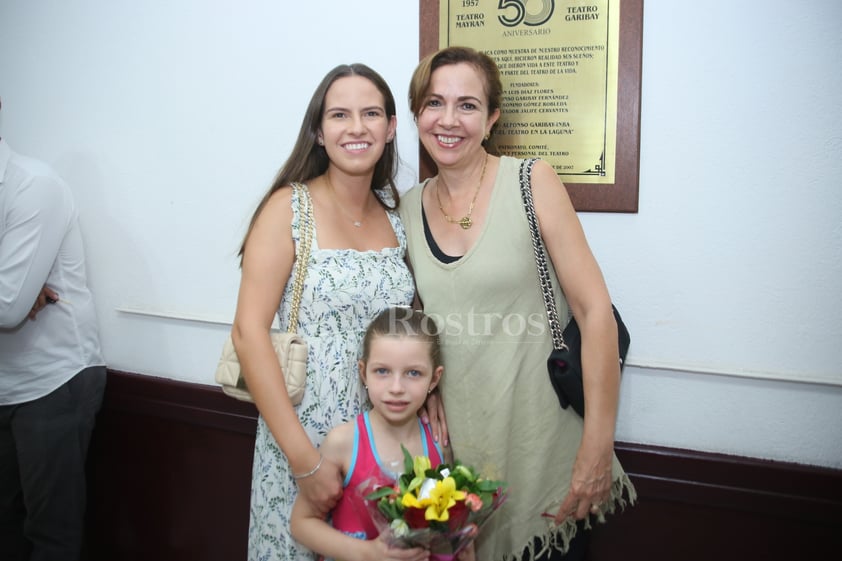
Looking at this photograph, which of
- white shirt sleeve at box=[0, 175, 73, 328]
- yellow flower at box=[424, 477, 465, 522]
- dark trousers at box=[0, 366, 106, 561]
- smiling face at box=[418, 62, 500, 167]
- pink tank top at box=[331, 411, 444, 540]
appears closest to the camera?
yellow flower at box=[424, 477, 465, 522]

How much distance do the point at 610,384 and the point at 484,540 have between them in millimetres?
545

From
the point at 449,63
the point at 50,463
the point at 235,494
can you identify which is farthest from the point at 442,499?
the point at 50,463

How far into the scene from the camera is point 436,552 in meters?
1.40

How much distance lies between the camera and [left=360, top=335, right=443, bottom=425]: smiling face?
1563 mm

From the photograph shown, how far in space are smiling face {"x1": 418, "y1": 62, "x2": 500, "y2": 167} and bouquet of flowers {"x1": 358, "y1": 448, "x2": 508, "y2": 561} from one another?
2.66ft

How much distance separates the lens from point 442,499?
129 cm

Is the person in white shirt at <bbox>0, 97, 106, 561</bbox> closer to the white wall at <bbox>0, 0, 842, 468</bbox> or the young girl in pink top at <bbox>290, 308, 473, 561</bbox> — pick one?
the white wall at <bbox>0, 0, 842, 468</bbox>

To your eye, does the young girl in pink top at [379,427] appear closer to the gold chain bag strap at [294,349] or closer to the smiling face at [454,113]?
the gold chain bag strap at [294,349]


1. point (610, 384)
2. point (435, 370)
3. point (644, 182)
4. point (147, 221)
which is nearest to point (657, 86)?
point (644, 182)

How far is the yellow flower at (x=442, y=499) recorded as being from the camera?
1.27 meters

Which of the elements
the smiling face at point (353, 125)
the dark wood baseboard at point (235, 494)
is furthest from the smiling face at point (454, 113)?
the dark wood baseboard at point (235, 494)

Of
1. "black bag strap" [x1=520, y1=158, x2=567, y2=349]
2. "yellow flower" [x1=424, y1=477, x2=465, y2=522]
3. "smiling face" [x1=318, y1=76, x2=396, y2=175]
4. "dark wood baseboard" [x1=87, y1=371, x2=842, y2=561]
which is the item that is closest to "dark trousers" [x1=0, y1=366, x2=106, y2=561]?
"dark wood baseboard" [x1=87, y1=371, x2=842, y2=561]

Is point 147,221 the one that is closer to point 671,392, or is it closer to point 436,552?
point 436,552

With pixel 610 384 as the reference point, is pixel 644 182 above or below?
above
